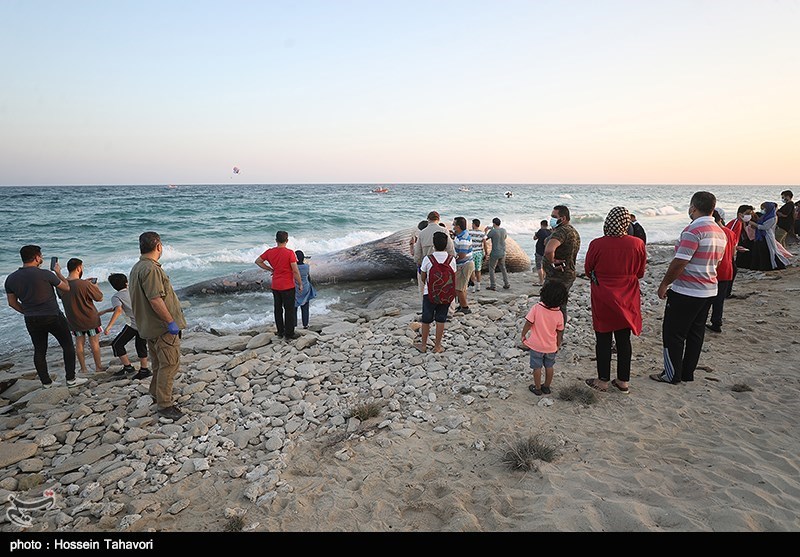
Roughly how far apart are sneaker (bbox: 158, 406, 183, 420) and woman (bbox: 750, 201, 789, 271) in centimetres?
1138

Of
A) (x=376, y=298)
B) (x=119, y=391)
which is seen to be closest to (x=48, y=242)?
(x=376, y=298)

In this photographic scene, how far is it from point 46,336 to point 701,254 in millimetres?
7981

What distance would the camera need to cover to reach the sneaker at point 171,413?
4.82 m

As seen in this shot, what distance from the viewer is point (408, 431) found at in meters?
4.31

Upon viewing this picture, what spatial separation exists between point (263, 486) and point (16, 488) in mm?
2285

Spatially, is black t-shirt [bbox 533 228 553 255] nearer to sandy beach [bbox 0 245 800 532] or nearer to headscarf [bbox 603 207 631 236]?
sandy beach [bbox 0 245 800 532]

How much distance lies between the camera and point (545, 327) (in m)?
4.64

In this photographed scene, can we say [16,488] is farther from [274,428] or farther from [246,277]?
[246,277]

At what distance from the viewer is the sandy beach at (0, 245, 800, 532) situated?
3148mm

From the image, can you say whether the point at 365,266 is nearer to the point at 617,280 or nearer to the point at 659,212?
the point at 617,280

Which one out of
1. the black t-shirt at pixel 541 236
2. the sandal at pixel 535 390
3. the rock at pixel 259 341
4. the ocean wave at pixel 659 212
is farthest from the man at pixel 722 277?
the ocean wave at pixel 659 212

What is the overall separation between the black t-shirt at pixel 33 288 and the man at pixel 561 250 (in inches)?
250

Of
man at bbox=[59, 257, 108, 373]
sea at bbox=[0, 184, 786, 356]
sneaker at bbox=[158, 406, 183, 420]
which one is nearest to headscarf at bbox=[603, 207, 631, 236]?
sneaker at bbox=[158, 406, 183, 420]

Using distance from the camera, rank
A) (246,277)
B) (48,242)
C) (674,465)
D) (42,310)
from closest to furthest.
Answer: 1. (674,465)
2. (42,310)
3. (246,277)
4. (48,242)
